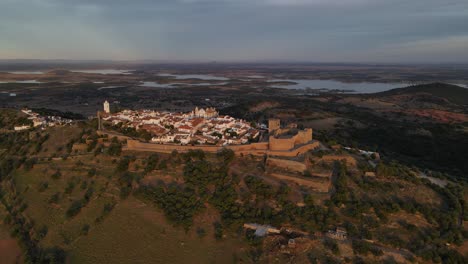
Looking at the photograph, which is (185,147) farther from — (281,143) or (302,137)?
(302,137)

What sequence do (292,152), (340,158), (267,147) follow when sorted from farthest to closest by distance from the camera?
(267,147) → (340,158) → (292,152)

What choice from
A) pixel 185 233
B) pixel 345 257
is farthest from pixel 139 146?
pixel 345 257

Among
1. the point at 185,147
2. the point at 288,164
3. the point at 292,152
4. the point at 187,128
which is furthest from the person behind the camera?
the point at 187,128

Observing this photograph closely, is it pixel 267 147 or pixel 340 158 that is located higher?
pixel 267 147

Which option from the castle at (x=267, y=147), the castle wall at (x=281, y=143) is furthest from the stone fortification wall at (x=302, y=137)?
the castle wall at (x=281, y=143)

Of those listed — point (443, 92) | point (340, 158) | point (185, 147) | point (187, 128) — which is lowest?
point (340, 158)

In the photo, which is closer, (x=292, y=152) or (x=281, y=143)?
(x=292, y=152)

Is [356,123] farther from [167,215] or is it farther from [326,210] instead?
[167,215]

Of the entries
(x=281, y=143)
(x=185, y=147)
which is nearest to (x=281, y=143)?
(x=281, y=143)

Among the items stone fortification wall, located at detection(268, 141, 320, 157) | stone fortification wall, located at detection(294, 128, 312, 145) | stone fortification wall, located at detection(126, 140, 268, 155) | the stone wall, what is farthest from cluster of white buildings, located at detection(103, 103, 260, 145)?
stone fortification wall, located at detection(294, 128, 312, 145)

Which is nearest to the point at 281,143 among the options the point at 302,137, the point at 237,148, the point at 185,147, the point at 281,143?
the point at 281,143
